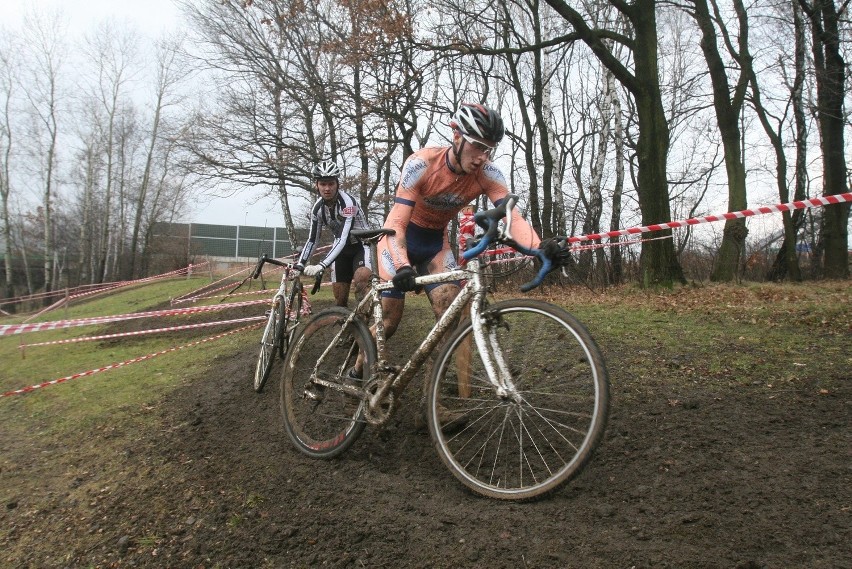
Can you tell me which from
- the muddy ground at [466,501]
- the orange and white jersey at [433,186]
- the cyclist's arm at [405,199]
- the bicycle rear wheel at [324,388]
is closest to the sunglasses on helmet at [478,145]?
the orange and white jersey at [433,186]

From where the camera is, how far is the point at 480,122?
3.23 meters

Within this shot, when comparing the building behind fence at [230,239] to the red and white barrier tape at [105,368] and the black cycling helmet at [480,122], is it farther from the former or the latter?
the black cycling helmet at [480,122]

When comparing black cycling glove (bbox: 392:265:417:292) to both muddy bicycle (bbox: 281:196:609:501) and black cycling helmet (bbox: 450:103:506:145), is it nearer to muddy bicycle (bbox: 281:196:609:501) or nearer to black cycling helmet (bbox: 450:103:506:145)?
muddy bicycle (bbox: 281:196:609:501)

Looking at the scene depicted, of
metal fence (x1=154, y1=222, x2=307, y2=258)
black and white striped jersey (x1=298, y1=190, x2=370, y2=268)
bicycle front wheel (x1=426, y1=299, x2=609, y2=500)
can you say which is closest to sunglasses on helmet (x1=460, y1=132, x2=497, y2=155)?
bicycle front wheel (x1=426, y1=299, x2=609, y2=500)

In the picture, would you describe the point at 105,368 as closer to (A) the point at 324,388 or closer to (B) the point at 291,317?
(B) the point at 291,317

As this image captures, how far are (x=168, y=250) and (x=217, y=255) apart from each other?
9.63 meters

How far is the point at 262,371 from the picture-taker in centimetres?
547

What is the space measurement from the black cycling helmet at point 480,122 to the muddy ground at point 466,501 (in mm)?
1833

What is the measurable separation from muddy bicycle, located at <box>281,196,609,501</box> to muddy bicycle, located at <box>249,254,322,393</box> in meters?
2.02

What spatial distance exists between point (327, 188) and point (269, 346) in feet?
5.51

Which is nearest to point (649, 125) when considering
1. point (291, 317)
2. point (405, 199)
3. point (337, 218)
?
point (337, 218)

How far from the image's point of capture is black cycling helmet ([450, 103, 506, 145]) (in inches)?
127

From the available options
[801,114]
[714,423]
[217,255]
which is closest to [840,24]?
[801,114]

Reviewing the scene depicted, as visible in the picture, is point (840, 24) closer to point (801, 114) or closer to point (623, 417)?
point (801, 114)
